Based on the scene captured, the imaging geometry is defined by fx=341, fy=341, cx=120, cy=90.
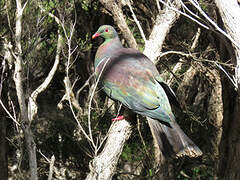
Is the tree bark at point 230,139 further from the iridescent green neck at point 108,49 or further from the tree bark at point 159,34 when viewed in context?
the iridescent green neck at point 108,49

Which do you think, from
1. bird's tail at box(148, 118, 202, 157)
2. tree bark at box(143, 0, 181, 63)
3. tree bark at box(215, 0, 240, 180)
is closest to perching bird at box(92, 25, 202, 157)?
bird's tail at box(148, 118, 202, 157)

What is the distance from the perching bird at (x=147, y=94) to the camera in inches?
127

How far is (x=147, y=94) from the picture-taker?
3535 millimetres

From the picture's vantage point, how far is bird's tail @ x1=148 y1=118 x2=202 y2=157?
3.18m

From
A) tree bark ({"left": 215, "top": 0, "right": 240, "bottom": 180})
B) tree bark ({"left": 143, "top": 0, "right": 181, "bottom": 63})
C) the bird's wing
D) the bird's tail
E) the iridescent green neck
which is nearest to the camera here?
the bird's tail

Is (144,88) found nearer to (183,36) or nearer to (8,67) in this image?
(8,67)

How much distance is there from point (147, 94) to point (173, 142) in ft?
1.93

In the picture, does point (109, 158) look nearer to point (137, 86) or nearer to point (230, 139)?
point (137, 86)

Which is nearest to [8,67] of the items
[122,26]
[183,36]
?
[122,26]

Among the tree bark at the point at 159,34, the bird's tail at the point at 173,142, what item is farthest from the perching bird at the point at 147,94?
the tree bark at the point at 159,34

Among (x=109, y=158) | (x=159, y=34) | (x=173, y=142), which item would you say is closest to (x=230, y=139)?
(x=159, y=34)

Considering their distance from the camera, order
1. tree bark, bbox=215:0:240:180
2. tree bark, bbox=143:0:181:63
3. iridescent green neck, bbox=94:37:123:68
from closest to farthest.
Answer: tree bark, bbox=143:0:181:63 → iridescent green neck, bbox=94:37:123:68 → tree bark, bbox=215:0:240:180

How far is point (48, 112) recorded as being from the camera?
877 cm

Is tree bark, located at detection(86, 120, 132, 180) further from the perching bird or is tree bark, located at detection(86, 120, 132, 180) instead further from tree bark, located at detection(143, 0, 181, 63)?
tree bark, located at detection(143, 0, 181, 63)
